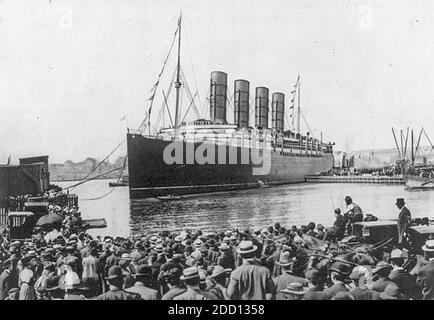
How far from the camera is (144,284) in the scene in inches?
211

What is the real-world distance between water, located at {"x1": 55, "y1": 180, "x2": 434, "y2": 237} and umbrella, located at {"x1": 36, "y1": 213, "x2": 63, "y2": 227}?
0.45m

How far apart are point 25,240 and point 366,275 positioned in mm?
5505

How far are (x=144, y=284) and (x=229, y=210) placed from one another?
130 inches

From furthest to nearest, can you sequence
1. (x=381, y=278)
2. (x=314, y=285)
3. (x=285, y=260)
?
(x=285, y=260) < (x=381, y=278) < (x=314, y=285)

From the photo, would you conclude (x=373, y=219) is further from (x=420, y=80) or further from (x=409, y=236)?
(x=420, y=80)

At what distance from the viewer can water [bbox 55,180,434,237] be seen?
7.39m

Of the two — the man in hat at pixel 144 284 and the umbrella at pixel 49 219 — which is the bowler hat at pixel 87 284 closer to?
the man in hat at pixel 144 284

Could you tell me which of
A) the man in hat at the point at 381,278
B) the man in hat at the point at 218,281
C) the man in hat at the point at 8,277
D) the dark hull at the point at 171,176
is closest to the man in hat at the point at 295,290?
the man in hat at the point at 218,281

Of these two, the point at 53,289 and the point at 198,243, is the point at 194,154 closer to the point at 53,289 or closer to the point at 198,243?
the point at 198,243

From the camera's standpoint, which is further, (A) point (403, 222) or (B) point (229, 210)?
(B) point (229, 210)

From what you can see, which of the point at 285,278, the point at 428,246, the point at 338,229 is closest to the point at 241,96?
the point at 338,229

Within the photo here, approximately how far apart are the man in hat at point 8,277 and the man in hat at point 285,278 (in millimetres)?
4006

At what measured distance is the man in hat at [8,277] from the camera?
6066mm
